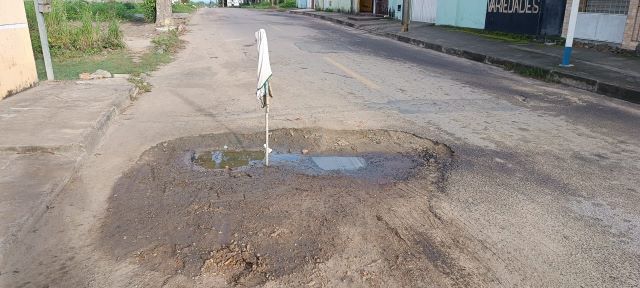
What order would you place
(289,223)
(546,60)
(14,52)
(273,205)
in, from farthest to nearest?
(546,60) → (14,52) → (273,205) → (289,223)

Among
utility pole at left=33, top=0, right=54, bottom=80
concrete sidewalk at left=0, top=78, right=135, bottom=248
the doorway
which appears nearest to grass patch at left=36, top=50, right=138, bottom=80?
utility pole at left=33, top=0, right=54, bottom=80

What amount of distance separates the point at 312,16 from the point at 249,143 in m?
29.3

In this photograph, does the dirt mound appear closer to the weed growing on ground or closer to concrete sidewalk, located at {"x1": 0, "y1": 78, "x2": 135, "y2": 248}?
concrete sidewalk, located at {"x1": 0, "y1": 78, "x2": 135, "y2": 248}

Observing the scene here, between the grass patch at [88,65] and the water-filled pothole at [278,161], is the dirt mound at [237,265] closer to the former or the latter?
the water-filled pothole at [278,161]

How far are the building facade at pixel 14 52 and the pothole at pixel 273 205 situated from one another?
3388 millimetres

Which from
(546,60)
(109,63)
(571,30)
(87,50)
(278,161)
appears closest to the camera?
(278,161)

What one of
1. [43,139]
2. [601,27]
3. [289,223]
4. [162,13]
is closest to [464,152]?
[289,223]

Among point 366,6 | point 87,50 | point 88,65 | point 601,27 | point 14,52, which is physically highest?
point 366,6

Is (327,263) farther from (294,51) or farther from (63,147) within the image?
(294,51)

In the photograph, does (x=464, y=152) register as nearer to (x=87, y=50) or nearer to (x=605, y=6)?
(x=87, y=50)

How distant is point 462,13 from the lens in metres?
20.5

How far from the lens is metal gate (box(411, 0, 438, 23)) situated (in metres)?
22.7

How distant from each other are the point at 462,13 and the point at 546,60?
930cm

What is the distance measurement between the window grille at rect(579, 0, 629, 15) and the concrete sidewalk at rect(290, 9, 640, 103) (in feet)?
3.79
